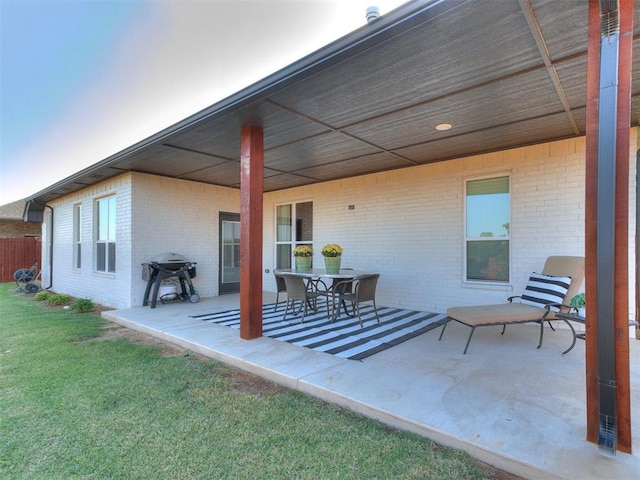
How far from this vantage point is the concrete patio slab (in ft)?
6.02

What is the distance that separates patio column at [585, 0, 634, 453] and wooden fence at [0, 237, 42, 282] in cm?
1726

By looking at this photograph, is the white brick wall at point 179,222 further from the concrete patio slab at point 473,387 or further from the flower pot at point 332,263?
the flower pot at point 332,263

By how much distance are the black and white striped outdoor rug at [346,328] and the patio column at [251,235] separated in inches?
15.5

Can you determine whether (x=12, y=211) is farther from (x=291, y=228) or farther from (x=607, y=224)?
(x=607, y=224)

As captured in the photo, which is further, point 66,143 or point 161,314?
point 66,143

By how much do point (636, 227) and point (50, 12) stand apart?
9968 millimetres

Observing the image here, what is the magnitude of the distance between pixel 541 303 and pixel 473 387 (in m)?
2.05

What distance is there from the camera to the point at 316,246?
773cm

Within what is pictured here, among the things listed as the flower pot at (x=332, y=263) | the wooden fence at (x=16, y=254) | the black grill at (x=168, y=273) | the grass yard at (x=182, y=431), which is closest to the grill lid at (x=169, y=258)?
the black grill at (x=168, y=273)

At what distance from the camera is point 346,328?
4.67 metres

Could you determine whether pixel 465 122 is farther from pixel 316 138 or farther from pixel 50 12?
pixel 50 12

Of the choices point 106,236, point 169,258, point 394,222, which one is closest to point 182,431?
point 394,222

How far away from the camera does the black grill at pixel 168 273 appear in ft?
21.3

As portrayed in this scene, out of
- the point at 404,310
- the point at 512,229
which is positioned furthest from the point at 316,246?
the point at 512,229
